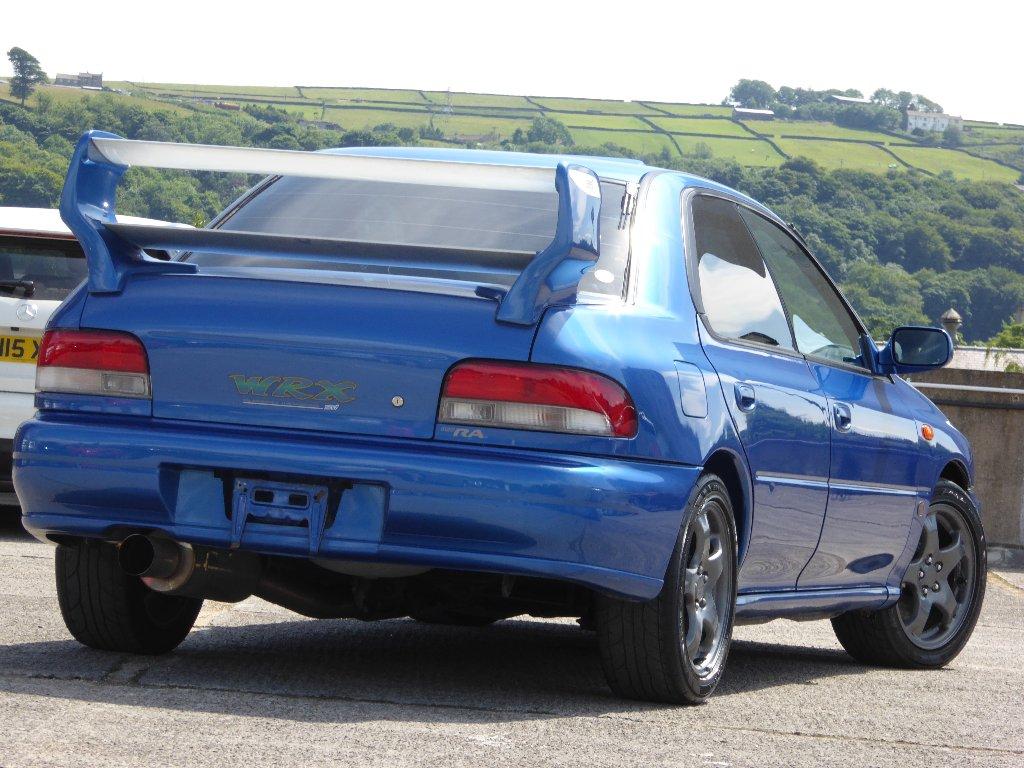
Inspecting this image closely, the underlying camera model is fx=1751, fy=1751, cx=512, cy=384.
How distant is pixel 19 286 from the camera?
30.9 feet

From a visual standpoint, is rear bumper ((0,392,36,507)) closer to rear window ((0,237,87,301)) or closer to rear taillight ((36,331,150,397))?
rear window ((0,237,87,301))

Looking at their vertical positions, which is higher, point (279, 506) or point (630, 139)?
point (279, 506)

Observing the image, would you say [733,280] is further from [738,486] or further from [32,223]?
[32,223]

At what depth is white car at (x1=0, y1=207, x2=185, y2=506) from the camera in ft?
31.0

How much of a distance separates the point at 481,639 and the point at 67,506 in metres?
2.25

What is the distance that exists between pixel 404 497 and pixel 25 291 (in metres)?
5.65

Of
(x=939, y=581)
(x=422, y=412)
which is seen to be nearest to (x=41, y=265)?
(x=939, y=581)

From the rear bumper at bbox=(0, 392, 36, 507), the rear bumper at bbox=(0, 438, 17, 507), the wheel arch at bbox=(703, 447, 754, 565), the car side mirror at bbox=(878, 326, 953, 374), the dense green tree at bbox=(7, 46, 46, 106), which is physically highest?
the car side mirror at bbox=(878, 326, 953, 374)

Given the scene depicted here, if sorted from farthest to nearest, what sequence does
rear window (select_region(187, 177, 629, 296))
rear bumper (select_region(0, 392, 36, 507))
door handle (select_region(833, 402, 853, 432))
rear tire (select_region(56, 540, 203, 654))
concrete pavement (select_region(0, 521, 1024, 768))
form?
rear bumper (select_region(0, 392, 36, 507)) < door handle (select_region(833, 402, 853, 432)) < rear tire (select_region(56, 540, 203, 654)) < rear window (select_region(187, 177, 629, 296)) < concrete pavement (select_region(0, 521, 1024, 768))

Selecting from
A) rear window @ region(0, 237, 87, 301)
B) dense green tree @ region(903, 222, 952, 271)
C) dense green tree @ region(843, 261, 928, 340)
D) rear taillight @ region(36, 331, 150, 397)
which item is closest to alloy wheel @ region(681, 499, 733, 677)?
rear taillight @ region(36, 331, 150, 397)

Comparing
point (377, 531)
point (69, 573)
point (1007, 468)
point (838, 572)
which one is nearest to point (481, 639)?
point (838, 572)

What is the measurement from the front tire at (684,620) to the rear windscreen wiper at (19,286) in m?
5.51

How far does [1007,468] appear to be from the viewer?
13.0m

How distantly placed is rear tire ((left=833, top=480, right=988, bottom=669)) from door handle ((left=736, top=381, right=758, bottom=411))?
186cm
